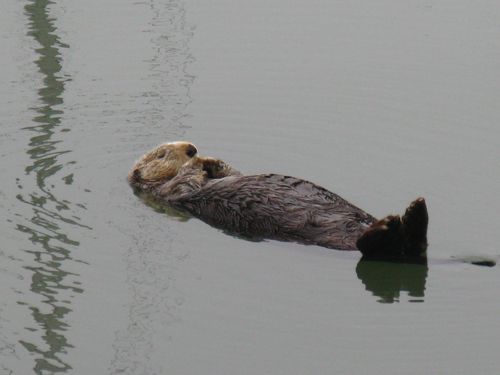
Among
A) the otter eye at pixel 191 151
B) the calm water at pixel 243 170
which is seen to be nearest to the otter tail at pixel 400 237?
the calm water at pixel 243 170

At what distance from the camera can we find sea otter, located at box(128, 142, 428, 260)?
7055 millimetres

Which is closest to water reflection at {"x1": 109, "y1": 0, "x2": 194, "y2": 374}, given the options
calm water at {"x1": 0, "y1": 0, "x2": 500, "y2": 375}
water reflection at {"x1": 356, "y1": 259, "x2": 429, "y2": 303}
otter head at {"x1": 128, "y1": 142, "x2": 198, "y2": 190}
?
calm water at {"x1": 0, "y1": 0, "x2": 500, "y2": 375}

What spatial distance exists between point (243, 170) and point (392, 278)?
197 centimetres

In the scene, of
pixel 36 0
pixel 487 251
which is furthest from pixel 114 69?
pixel 487 251

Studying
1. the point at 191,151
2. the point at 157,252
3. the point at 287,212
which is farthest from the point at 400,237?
the point at 191,151

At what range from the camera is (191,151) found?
880 centimetres

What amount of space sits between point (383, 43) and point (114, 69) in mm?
2466

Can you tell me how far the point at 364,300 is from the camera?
6.91 meters

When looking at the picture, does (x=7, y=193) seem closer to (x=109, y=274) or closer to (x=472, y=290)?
(x=109, y=274)

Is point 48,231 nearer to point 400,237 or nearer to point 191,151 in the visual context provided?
point 191,151

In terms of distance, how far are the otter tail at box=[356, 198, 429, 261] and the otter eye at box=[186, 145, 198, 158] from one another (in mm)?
1965

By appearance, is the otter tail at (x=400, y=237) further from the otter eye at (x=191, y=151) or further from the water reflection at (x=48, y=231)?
the otter eye at (x=191, y=151)

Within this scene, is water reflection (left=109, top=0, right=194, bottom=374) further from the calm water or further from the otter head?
the otter head

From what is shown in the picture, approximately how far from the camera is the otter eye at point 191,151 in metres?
8.78
